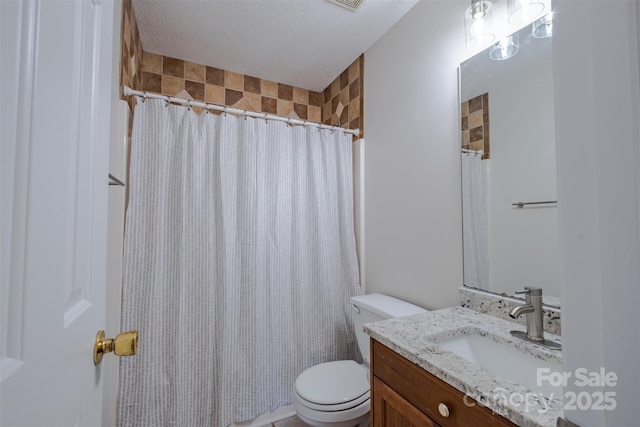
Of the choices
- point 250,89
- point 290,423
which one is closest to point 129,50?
point 250,89

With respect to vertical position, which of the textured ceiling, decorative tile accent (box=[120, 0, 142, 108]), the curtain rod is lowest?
the curtain rod

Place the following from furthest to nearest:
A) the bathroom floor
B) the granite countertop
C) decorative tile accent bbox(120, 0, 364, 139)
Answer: decorative tile accent bbox(120, 0, 364, 139)
the bathroom floor
the granite countertop

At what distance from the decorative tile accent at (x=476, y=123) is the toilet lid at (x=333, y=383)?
1276 mm

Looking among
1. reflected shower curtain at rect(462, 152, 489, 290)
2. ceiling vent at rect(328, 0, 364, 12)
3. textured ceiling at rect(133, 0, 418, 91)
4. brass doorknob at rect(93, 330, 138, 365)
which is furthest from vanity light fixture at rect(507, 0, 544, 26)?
brass doorknob at rect(93, 330, 138, 365)

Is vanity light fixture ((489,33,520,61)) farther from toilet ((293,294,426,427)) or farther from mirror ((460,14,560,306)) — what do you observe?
toilet ((293,294,426,427))

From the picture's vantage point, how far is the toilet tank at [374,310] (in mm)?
1364

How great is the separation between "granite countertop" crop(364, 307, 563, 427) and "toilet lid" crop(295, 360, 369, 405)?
0.54 m

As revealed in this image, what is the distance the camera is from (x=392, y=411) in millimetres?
896

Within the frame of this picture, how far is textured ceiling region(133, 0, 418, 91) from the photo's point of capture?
1.54 m

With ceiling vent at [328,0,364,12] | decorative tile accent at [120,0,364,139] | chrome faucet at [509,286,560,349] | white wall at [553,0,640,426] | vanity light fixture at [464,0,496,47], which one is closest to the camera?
white wall at [553,0,640,426]

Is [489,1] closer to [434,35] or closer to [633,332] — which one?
[434,35]

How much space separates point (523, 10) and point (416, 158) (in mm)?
713

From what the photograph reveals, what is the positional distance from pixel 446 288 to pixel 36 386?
4.57 feet

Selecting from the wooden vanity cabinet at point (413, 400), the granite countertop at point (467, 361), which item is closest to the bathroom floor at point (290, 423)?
the wooden vanity cabinet at point (413, 400)
